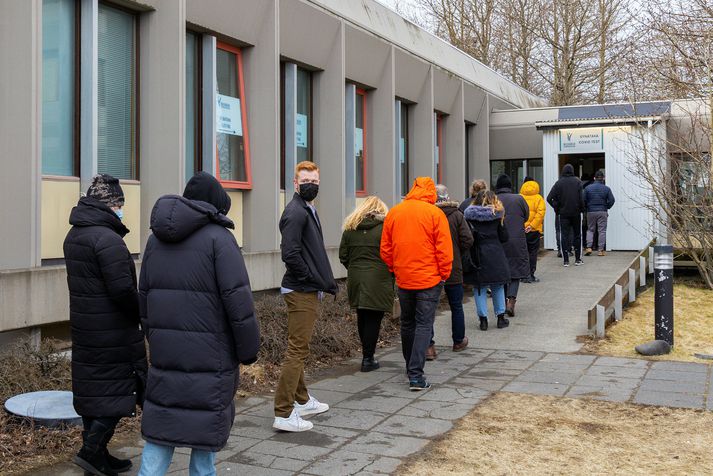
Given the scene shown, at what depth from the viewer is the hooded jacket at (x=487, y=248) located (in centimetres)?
993

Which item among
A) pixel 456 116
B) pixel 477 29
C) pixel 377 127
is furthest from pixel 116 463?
pixel 477 29

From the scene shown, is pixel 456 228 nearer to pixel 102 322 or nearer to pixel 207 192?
pixel 102 322

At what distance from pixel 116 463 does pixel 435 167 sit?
14.7 meters

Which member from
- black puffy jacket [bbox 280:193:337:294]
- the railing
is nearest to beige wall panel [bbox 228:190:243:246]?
the railing

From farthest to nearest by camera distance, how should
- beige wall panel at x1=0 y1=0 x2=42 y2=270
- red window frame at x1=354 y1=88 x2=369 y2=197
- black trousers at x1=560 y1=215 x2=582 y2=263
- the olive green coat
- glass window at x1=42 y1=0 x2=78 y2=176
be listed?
red window frame at x1=354 y1=88 x2=369 y2=197 → black trousers at x1=560 y1=215 x2=582 y2=263 → glass window at x1=42 y1=0 x2=78 y2=176 → the olive green coat → beige wall panel at x1=0 y1=0 x2=42 y2=270

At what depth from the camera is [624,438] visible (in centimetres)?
576

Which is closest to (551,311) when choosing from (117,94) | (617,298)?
(617,298)

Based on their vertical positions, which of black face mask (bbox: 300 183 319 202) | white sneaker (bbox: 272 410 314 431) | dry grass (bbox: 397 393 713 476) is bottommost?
dry grass (bbox: 397 393 713 476)

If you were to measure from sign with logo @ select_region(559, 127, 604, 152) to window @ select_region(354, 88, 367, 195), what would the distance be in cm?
511

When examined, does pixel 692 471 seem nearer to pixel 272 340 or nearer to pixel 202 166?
pixel 272 340

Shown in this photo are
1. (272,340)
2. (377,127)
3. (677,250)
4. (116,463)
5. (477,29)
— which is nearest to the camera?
(116,463)

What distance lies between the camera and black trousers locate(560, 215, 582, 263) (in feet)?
48.8

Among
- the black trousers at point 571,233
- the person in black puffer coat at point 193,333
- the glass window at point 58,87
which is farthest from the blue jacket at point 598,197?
the person in black puffer coat at point 193,333

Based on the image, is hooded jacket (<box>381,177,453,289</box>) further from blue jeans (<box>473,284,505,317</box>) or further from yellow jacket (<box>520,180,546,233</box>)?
yellow jacket (<box>520,180,546,233</box>)
